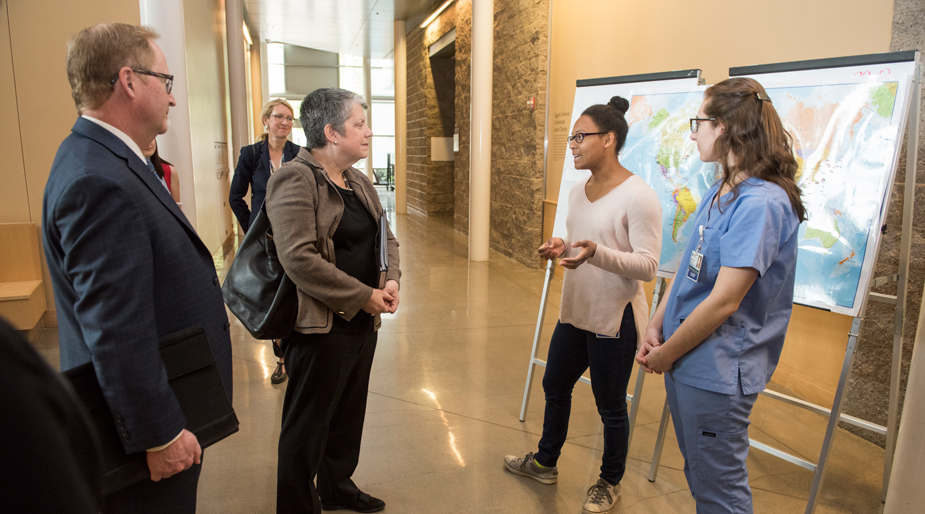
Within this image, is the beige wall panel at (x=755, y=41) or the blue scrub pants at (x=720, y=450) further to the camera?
the beige wall panel at (x=755, y=41)

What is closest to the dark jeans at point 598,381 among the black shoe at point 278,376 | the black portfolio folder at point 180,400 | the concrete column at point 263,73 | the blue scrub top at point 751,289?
the blue scrub top at point 751,289

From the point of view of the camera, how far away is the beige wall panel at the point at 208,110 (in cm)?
581

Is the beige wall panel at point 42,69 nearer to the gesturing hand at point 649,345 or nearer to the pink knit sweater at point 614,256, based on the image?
the pink knit sweater at point 614,256

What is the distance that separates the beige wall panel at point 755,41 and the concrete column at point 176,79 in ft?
11.5

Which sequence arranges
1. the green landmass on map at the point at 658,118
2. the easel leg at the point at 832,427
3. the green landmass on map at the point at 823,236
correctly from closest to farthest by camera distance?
the easel leg at the point at 832,427 → the green landmass on map at the point at 823,236 → the green landmass on map at the point at 658,118

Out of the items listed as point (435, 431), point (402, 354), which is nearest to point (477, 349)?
point (402, 354)

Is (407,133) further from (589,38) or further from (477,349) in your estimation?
(477,349)

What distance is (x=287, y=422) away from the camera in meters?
1.81

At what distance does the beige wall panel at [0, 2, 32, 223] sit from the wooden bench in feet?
0.42

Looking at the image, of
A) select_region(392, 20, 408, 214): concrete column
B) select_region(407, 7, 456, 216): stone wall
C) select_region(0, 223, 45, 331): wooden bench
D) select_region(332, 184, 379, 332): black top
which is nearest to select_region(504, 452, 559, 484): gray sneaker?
select_region(332, 184, 379, 332): black top

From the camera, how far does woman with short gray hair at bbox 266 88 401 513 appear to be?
1641 millimetres

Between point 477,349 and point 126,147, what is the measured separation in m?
3.09

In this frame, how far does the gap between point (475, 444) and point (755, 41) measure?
3.06m

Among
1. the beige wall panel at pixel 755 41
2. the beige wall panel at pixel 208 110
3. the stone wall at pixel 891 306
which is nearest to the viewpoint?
the stone wall at pixel 891 306
